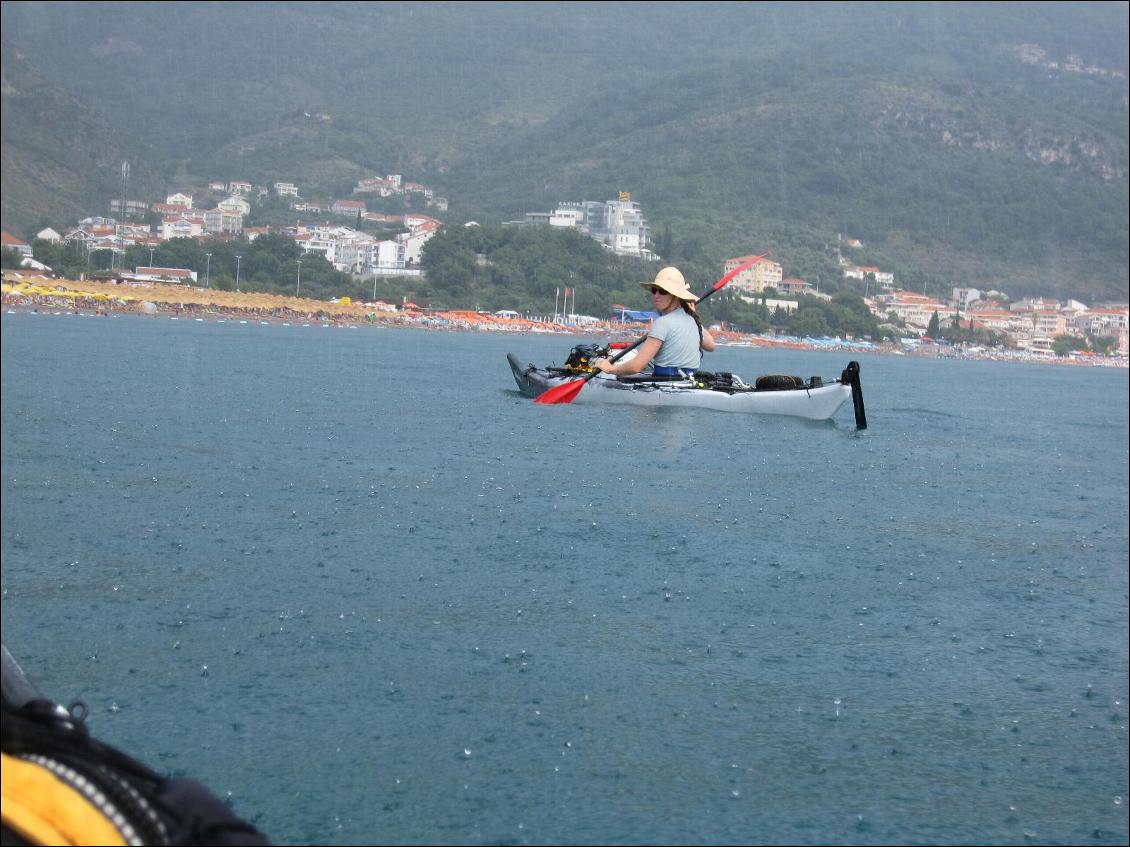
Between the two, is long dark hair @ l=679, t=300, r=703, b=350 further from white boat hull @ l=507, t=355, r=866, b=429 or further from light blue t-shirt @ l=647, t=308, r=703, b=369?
white boat hull @ l=507, t=355, r=866, b=429

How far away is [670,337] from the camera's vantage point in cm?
2044

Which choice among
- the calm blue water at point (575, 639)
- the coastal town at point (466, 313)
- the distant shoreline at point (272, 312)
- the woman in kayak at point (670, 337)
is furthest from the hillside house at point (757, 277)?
the calm blue water at point (575, 639)

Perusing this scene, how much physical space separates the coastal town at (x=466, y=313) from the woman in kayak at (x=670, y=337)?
87.6 ft

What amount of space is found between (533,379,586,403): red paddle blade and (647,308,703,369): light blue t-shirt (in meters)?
1.24

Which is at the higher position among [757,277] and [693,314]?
[757,277]

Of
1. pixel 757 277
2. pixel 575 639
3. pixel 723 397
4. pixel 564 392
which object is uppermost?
pixel 757 277

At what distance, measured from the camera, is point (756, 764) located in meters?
4.73

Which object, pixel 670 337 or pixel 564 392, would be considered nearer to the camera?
pixel 670 337

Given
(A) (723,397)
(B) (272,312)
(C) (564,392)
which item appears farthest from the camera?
(B) (272,312)

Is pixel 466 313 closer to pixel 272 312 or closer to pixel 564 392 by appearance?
pixel 272 312

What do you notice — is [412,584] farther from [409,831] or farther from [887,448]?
[887,448]

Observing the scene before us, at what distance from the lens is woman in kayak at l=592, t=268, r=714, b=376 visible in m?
19.8

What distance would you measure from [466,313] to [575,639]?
86248mm

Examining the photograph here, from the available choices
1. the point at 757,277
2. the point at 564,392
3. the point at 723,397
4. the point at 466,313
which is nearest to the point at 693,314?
the point at 723,397
